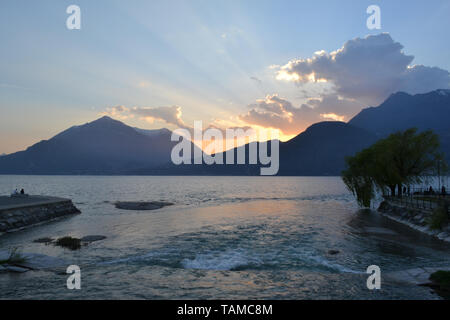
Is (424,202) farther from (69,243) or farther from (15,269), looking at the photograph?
(15,269)

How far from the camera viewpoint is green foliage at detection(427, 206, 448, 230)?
28969 mm

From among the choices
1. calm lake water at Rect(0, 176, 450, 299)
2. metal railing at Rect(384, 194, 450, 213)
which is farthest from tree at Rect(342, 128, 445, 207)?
calm lake water at Rect(0, 176, 450, 299)

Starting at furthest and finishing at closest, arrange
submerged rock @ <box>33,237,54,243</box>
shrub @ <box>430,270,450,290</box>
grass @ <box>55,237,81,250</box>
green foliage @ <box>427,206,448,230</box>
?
green foliage @ <box>427,206,448,230</box>
submerged rock @ <box>33,237,54,243</box>
grass @ <box>55,237,81,250</box>
shrub @ <box>430,270,450,290</box>

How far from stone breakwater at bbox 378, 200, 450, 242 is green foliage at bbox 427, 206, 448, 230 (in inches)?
18.1

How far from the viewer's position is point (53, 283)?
15.1 m

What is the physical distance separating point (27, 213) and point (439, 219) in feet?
164

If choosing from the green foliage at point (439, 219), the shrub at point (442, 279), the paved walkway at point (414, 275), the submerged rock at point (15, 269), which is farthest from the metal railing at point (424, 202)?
the submerged rock at point (15, 269)

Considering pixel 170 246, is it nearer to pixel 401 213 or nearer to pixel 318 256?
pixel 318 256

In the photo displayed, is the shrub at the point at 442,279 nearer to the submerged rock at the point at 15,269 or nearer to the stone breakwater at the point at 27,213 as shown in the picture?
the submerged rock at the point at 15,269

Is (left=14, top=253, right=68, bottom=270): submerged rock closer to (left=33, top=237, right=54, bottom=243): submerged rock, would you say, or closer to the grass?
the grass

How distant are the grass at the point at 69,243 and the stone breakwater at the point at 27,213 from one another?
9393 mm

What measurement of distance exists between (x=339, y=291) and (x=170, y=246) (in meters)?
15.5

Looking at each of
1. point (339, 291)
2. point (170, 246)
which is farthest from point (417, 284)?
point (170, 246)

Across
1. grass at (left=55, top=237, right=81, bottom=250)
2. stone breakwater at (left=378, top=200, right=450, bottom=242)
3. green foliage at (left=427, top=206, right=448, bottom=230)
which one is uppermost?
green foliage at (left=427, top=206, right=448, bottom=230)
